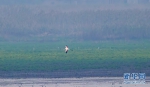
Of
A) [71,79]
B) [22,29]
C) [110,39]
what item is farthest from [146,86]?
[22,29]

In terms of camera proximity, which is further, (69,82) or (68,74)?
(68,74)

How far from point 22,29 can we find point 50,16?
528 cm

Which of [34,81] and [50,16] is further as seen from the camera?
[50,16]

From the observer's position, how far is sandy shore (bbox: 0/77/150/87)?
24.4 m

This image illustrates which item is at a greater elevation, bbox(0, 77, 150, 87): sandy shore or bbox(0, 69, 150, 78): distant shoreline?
bbox(0, 69, 150, 78): distant shoreline

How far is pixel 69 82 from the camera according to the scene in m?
25.2

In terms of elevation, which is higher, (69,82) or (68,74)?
(68,74)

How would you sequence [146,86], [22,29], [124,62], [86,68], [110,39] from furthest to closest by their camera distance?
[22,29] → [110,39] → [124,62] → [86,68] → [146,86]

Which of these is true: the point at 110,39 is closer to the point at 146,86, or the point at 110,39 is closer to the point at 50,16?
the point at 50,16

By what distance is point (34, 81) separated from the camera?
25.6 meters

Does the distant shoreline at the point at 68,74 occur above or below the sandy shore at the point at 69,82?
above

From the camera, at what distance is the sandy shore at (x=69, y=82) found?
24.4m

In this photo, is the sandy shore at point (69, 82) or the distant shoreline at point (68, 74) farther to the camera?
the distant shoreline at point (68, 74)

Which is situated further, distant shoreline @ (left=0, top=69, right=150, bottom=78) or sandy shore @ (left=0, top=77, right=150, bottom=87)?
distant shoreline @ (left=0, top=69, right=150, bottom=78)
